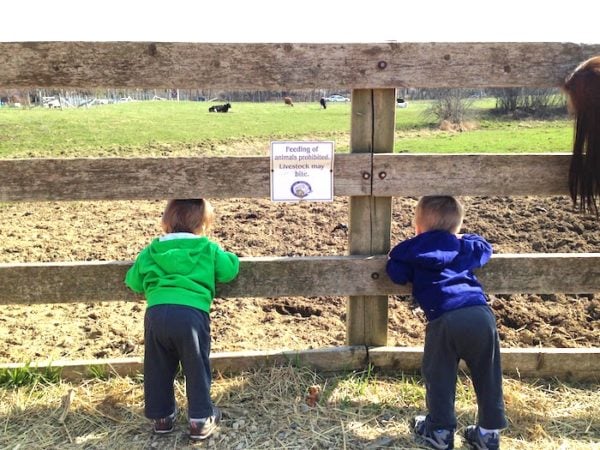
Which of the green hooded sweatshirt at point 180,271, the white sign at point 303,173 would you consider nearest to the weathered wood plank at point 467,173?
the white sign at point 303,173

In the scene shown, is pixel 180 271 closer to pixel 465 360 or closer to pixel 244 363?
pixel 244 363

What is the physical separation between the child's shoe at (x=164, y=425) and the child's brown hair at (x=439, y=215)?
1.70 meters

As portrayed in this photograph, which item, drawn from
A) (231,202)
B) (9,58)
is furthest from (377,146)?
(231,202)

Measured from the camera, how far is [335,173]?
312cm

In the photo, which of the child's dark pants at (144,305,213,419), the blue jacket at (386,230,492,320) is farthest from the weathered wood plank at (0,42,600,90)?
the child's dark pants at (144,305,213,419)

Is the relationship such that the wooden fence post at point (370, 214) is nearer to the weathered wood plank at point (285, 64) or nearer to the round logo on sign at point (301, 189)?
the weathered wood plank at point (285, 64)

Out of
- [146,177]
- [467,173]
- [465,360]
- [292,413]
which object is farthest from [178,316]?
[467,173]

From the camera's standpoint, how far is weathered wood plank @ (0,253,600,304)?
319 centimetres

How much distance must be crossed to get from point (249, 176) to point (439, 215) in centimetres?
106

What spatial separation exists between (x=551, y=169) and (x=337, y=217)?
166 inches

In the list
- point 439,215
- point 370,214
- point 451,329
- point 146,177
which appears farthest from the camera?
point 370,214

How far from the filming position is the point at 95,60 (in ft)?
9.62

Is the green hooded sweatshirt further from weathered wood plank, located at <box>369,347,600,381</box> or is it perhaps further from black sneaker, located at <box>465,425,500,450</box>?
black sneaker, located at <box>465,425,500,450</box>

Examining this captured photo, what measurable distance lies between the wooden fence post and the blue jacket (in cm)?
37
